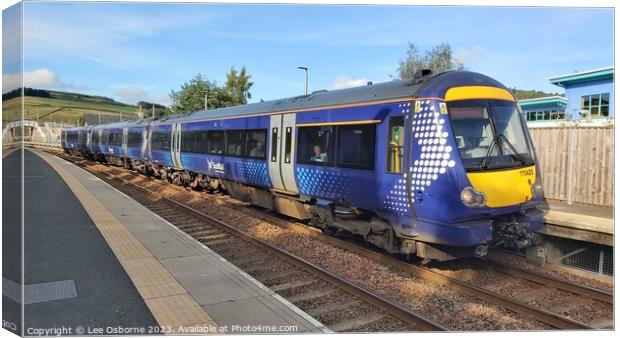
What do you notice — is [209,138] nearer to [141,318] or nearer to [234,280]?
[234,280]

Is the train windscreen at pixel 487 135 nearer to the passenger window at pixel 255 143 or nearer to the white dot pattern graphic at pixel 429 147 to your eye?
the white dot pattern graphic at pixel 429 147

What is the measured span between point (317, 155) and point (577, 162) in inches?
243

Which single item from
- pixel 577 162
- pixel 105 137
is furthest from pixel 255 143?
pixel 105 137

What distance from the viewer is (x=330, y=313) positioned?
5750 millimetres

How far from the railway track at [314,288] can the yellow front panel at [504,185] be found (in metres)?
2.07

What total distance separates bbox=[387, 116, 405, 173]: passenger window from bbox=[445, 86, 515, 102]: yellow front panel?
763mm

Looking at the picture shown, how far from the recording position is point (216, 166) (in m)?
14.3

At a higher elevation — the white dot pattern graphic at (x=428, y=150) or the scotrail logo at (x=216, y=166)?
the white dot pattern graphic at (x=428, y=150)

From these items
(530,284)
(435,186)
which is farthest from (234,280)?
(530,284)

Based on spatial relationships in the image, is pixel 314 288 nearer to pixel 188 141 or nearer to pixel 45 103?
pixel 45 103

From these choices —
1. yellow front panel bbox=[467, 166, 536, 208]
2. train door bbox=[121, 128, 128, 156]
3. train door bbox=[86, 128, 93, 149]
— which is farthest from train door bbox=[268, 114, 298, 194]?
train door bbox=[86, 128, 93, 149]

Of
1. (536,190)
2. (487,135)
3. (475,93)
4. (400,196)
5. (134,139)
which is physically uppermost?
(475,93)

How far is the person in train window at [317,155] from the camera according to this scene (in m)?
8.84

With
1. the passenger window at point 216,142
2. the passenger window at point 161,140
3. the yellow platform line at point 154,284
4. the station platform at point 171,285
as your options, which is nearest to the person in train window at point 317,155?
the station platform at point 171,285
